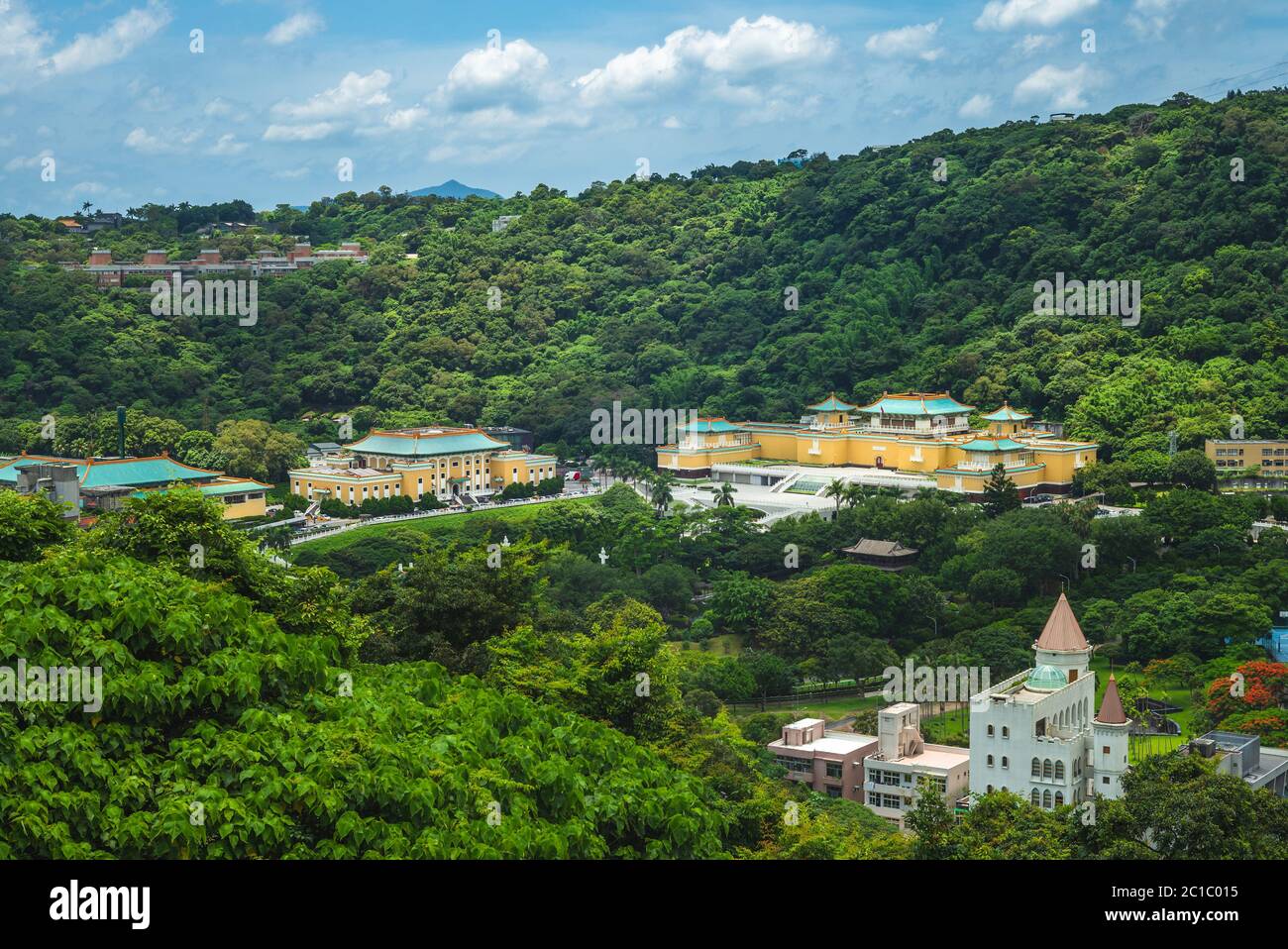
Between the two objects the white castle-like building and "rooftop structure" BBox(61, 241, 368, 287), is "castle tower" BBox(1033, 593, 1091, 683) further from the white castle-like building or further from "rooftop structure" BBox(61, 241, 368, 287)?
"rooftop structure" BBox(61, 241, 368, 287)

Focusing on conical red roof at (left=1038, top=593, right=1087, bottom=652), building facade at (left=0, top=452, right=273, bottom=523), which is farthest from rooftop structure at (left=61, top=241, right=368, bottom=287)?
conical red roof at (left=1038, top=593, right=1087, bottom=652)

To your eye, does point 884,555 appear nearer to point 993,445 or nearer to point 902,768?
point 993,445

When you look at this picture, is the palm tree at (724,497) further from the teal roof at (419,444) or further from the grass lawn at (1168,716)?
the grass lawn at (1168,716)

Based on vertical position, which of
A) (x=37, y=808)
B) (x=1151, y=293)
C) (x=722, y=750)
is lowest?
(x=722, y=750)

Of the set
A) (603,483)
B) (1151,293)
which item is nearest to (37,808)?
(603,483)

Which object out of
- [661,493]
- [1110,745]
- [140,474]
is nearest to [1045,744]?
[1110,745]

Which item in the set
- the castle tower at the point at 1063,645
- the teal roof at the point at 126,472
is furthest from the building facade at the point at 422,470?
the castle tower at the point at 1063,645
